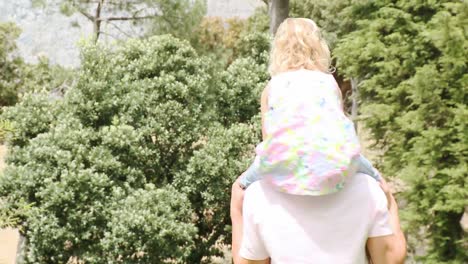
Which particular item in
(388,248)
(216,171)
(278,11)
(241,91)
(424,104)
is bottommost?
(216,171)

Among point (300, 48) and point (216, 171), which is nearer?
point (300, 48)

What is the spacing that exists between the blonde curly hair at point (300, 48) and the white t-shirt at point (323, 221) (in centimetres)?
46

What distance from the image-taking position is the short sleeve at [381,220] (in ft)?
7.52

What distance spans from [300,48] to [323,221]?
0.66 meters

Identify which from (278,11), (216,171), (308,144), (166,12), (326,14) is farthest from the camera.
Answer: (326,14)

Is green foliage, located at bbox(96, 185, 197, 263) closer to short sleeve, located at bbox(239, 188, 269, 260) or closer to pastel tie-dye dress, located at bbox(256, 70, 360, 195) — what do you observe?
short sleeve, located at bbox(239, 188, 269, 260)

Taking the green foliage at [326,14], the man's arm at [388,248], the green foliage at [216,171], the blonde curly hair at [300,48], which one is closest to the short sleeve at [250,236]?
the man's arm at [388,248]

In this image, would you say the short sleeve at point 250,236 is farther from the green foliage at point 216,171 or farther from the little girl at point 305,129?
the green foliage at point 216,171

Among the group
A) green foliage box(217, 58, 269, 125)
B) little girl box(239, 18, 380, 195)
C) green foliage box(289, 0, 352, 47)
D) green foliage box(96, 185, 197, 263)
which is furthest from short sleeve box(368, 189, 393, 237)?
green foliage box(289, 0, 352, 47)

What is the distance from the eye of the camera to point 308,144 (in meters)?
2.22

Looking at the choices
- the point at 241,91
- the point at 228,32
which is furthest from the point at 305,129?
the point at 228,32

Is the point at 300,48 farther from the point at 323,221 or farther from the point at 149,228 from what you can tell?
the point at 149,228

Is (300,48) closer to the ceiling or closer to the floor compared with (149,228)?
closer to the ceiling

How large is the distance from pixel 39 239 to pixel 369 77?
7.34 meters
